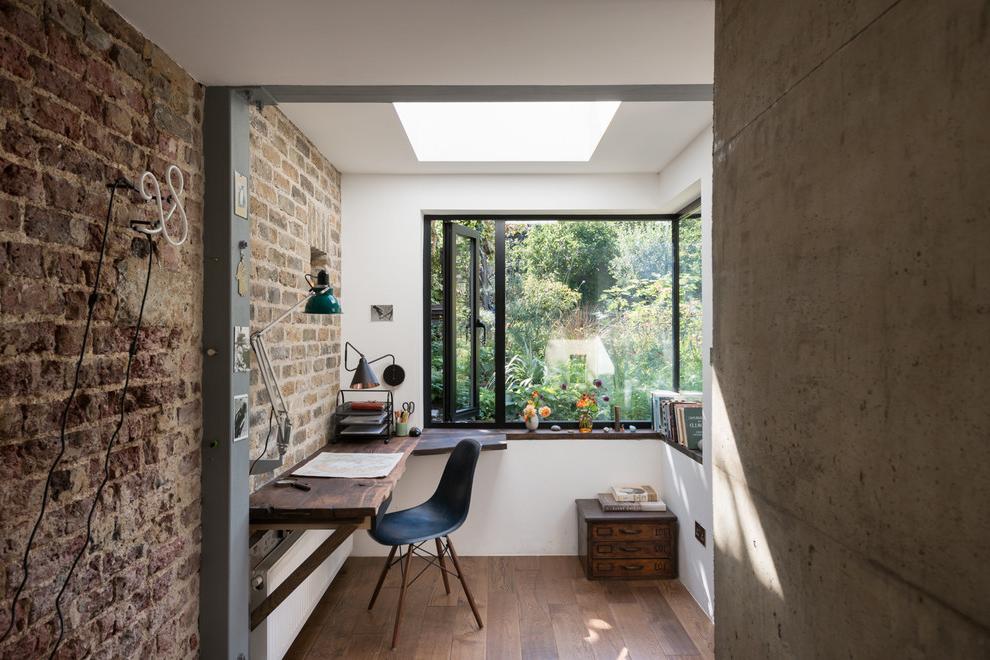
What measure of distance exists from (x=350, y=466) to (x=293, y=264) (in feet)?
3.65

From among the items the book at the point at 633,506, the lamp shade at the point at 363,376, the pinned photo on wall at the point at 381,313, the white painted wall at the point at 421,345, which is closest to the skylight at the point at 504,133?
the white painted wall at the point at 421,345

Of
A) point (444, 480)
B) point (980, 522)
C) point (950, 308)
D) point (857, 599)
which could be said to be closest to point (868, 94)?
point (950, 308)

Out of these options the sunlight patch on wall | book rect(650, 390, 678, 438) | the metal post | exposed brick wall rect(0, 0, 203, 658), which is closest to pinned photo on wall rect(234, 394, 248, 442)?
the metal post

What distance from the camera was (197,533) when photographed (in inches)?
79.3

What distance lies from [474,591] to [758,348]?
2.72 m

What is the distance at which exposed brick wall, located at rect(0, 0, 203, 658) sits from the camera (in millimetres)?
1273

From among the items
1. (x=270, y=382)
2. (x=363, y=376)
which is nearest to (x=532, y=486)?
(x=363, y=376)

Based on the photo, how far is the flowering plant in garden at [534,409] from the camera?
4.10m

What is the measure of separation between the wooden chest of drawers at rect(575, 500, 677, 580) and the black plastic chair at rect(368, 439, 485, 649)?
36.3 inches

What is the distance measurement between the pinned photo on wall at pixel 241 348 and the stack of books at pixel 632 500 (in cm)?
258

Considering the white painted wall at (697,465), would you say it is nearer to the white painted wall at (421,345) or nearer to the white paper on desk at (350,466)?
the white painted wall at (421,345)

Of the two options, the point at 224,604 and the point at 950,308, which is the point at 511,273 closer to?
the point at 224,604

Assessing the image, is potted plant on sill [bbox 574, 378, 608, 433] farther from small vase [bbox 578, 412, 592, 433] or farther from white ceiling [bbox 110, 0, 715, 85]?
white ceiling [bbox 110, 0, 715, 85]

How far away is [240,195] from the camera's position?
2.14 m
